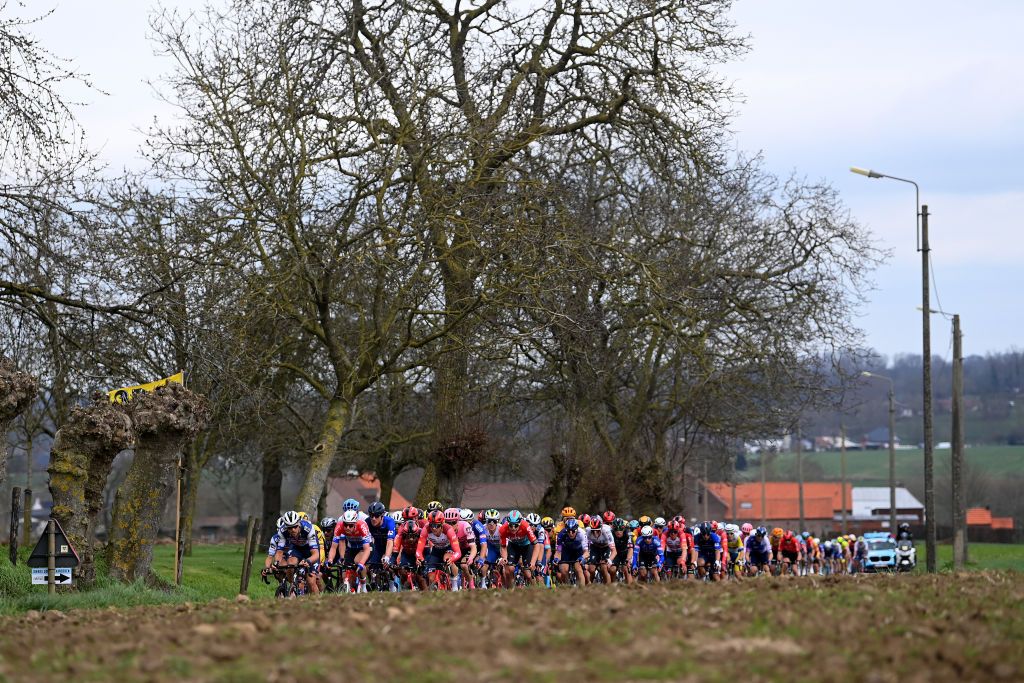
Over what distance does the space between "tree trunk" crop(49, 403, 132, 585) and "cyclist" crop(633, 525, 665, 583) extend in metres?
11.4

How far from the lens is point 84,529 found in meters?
22.0

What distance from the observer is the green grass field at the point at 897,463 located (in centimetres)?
12875

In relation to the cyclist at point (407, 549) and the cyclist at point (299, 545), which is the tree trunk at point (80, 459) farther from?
the cyclist at point (407, 549)

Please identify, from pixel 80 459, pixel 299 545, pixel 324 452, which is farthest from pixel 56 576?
pixel 324 452

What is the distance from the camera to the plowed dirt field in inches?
366

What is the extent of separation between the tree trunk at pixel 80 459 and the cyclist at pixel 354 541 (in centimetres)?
372

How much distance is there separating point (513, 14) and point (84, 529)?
15.7 metres

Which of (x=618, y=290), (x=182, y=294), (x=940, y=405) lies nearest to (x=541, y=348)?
(x=618, y=290)

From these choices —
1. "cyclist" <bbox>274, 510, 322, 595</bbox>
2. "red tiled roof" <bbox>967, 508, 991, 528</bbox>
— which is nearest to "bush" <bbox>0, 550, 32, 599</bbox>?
"cyclist" <bbox>274, 510, 322, 595</bbox>

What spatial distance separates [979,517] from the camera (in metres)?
97.3

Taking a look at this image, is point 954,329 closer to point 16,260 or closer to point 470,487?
point 470,487

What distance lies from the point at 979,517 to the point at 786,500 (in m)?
22.7

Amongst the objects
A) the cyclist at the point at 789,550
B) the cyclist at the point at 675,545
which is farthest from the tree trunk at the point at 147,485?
the cyclist at the point at 789,550

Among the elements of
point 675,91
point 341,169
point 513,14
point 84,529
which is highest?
point 513,14
